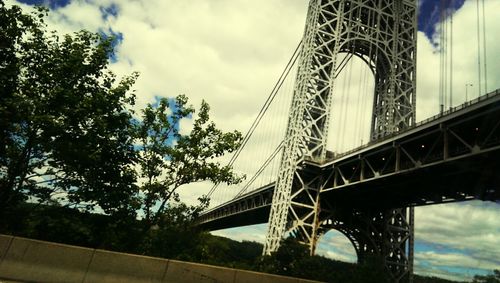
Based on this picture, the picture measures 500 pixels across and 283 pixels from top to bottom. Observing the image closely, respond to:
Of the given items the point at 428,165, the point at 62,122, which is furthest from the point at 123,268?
the point at 428,165

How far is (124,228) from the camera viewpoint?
47.2 feet

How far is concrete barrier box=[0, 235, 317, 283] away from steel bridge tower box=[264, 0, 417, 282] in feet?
66.4

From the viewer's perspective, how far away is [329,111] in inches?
1254

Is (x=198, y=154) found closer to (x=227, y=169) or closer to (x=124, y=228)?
(x=227, y=169)

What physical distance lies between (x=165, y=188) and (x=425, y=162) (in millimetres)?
15935

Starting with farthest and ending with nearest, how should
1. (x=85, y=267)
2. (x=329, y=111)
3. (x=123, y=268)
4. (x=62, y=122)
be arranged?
(x=329, y=111) < (x=62, y=122) < (x=123, y=268) < (x=85, y=267)

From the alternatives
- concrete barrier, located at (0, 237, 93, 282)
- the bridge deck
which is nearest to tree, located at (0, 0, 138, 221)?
concrete barrier, located at (0, 237, 93, 282)

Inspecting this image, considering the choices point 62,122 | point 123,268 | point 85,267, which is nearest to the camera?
point 85,267

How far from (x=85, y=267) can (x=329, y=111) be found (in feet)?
87.7

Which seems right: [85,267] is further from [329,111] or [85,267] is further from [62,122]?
[329,111]

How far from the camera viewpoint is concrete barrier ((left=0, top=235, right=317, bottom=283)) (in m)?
8.08

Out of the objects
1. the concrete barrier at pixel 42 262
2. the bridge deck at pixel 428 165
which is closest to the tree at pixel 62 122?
the concrete barrier at pixel 42 262

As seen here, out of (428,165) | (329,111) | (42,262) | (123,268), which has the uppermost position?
(329,111)

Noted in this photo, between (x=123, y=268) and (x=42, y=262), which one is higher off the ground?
(x=123, y=268)
